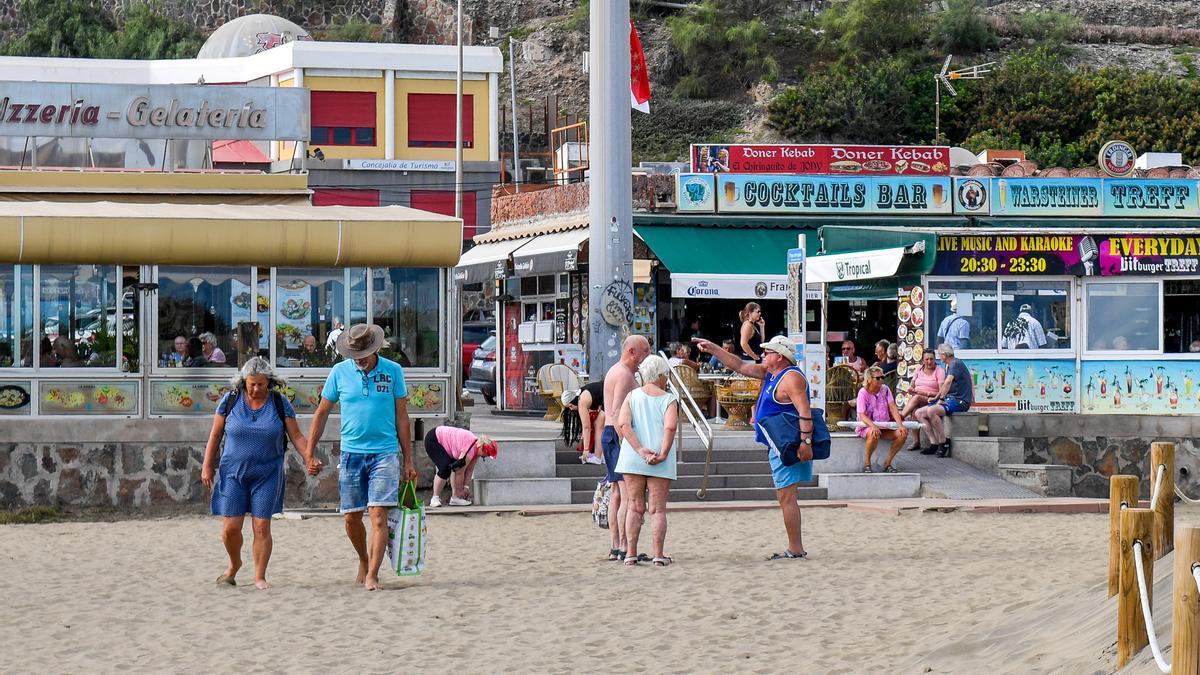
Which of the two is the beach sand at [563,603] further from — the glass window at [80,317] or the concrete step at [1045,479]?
the concrete step at [1045,479]

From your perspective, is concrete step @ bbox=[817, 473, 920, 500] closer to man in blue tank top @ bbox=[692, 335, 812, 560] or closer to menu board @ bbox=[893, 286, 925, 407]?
menu board @ bbox=[893, 286, 925, 407]

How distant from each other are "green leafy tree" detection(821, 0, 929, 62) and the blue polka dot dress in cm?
5104

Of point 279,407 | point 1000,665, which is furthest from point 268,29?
point 1000,665

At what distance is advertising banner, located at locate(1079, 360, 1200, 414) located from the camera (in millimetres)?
20953

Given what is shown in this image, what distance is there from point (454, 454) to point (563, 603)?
20.7 feet

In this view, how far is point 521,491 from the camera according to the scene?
17.2 metres

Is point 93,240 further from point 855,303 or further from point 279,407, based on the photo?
point 855,303

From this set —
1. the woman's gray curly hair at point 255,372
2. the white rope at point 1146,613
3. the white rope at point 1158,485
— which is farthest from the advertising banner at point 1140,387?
the white rope at point 1146,613

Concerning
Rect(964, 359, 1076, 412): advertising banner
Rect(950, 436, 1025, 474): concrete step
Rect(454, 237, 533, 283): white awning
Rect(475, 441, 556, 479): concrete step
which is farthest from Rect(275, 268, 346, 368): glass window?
Rect(454, 237, 533, 283): white awning

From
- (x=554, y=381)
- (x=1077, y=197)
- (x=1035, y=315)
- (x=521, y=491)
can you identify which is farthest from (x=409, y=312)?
(x=1077, y=197)

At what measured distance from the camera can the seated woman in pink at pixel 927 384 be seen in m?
20.0

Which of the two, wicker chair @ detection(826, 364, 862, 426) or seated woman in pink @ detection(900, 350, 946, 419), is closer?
seated woman in pink @ detection(900, 350, 946, 419)

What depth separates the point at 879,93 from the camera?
54.5 meters

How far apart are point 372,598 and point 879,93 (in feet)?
150
